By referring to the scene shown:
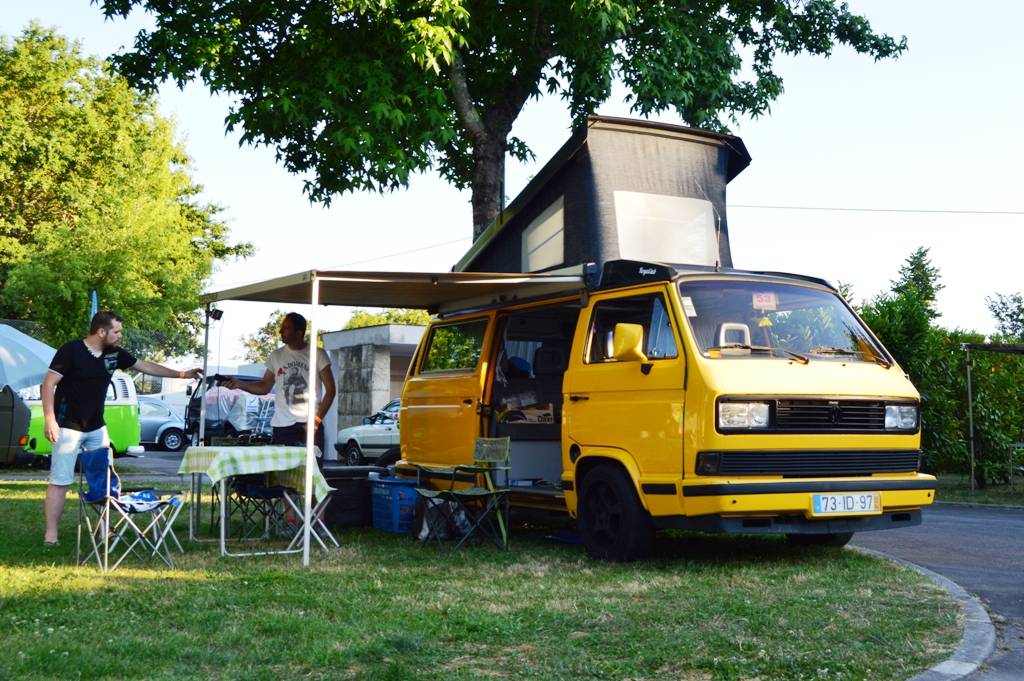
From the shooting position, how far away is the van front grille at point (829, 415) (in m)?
7.83

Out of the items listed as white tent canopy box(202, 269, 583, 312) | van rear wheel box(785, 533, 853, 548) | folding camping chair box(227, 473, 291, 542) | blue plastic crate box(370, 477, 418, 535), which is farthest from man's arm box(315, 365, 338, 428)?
van rear wheel box(785, 533, 853, 548)

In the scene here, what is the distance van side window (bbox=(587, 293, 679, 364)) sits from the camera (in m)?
8.28

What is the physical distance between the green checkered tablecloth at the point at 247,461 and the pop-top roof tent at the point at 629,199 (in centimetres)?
287

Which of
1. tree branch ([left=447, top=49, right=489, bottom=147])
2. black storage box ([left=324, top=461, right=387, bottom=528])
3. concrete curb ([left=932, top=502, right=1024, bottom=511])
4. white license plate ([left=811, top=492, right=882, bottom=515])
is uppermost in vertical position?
tree branch ([left=447, top=49, right=489, bottom=147])

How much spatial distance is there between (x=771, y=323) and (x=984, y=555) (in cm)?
317

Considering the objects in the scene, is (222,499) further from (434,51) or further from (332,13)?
(332,13)

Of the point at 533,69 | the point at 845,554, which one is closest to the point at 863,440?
the point at 845,554

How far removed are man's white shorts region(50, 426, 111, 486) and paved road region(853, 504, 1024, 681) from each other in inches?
267

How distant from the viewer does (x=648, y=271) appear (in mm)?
8555

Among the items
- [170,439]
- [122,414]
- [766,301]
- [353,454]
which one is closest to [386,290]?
[766,301]

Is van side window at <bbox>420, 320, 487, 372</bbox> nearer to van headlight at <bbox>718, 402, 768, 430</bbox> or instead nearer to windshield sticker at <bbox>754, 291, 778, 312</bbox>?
windshield sticker at <bbox>754, 291, 778, 312</bbox>

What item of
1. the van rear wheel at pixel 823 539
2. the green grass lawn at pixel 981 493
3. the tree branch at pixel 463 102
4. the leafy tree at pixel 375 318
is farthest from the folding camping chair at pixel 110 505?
the leafy tree at pixel 375 318

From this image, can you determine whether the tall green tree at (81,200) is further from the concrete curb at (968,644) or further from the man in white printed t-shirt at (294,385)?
the concrete curb at (968,644)

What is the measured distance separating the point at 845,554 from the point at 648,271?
2.87 meters
